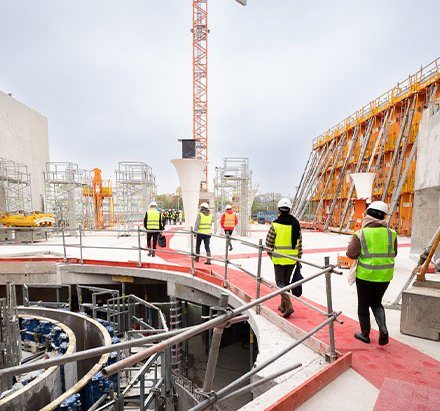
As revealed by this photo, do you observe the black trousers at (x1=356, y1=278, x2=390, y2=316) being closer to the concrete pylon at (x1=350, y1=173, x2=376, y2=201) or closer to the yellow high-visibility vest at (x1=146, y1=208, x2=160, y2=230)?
the yellow high-visibility vest at (x1=146, y1=208, x2=160, y2=230)

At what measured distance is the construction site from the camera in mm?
2543

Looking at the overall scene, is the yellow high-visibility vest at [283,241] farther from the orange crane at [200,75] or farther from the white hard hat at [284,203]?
the orange crane at [200,75]

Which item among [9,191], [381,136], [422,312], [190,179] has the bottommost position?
[422,312]

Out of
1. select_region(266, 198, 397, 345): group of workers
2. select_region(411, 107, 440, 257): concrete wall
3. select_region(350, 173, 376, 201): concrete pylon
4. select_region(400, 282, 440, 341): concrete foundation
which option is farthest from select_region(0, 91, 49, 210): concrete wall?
select_region(400, 282, 440, 341): concrete foundation

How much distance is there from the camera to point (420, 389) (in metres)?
2.58

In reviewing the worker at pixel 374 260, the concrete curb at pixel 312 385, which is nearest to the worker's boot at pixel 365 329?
the worker at pixel 374 260

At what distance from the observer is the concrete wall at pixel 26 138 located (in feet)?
63.2

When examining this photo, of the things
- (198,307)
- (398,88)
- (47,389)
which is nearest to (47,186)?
(198,307)

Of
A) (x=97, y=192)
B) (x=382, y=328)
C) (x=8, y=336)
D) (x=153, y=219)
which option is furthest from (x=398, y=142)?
(x=8, y=336)

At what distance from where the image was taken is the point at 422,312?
368 centimetres

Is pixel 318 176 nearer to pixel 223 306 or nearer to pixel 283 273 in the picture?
pixel 283 273

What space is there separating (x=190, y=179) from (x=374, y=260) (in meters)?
7.52

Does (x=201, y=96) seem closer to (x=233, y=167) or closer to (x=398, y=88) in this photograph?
(x=398, y=88)

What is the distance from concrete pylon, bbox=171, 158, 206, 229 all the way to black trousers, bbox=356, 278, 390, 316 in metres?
7.27
